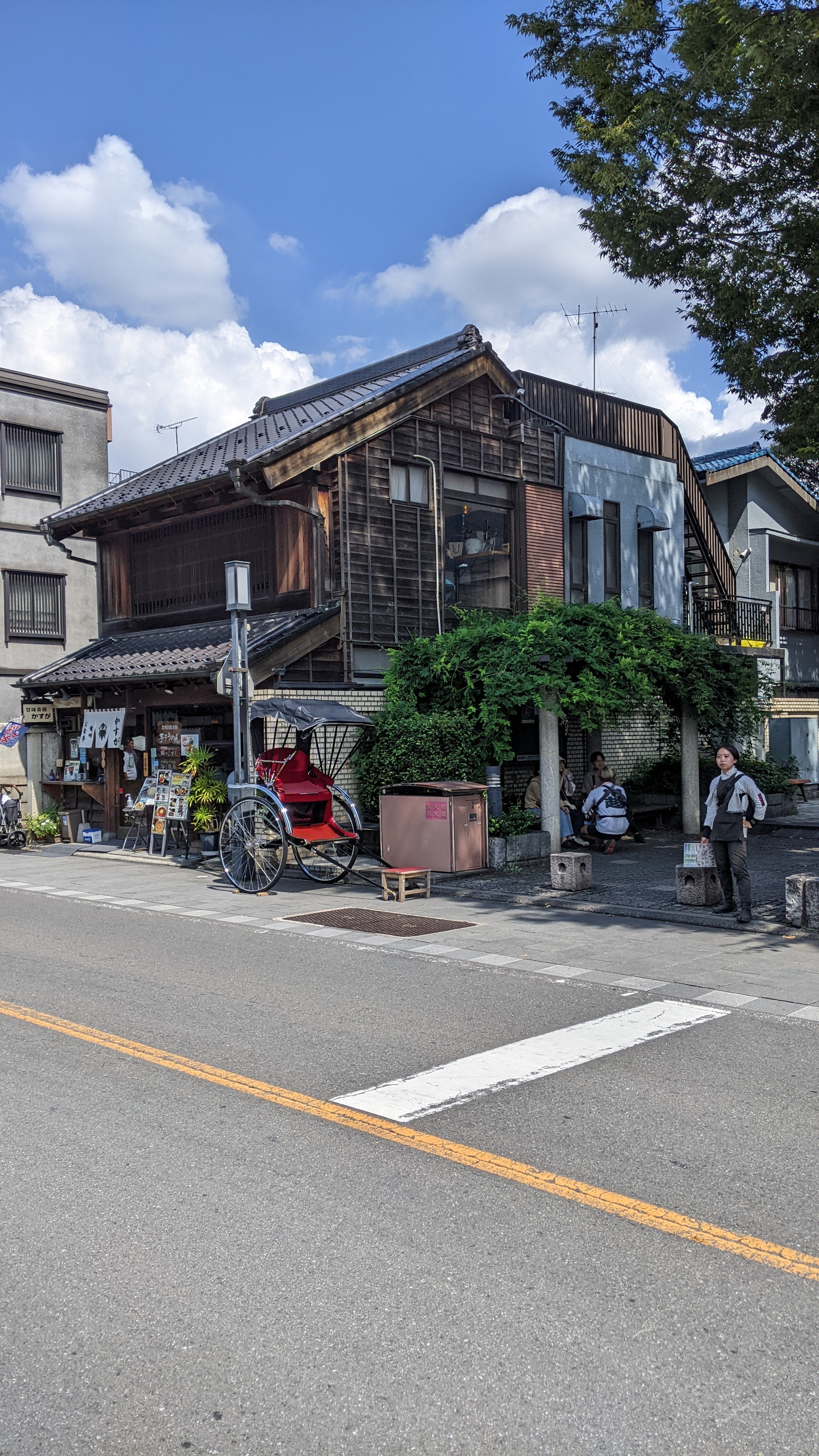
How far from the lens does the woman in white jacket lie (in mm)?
11156

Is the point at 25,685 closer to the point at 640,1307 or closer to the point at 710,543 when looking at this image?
the point at 710,543

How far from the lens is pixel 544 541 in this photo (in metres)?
22.3

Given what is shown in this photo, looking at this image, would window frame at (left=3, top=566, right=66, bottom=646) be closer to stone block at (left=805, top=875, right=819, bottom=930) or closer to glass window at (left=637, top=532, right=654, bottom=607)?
glass window at (left=637, top=532, right=654, bottom=607)

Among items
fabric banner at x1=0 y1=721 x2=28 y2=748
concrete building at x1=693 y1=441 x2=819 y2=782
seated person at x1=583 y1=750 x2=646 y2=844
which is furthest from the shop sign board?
concrete building at x1=693 y1=441 x2=819 y2=782

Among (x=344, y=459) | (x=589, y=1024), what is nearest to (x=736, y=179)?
(x=344, y=459)

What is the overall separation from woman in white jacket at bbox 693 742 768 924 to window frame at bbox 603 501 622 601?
12692 mm

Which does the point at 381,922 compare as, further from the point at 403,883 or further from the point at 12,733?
the point at 12,733

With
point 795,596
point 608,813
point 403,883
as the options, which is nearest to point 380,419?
point 608,813

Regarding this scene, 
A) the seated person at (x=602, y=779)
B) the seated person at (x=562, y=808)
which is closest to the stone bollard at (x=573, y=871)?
the seated person at (x=562, y=808)

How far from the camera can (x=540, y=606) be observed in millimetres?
16828

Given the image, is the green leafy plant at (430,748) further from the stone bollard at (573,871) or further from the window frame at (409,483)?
the window frame at (409,483)

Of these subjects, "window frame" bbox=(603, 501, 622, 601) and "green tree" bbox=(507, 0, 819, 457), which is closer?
"green tree" bbox=(507, 0, 819, 457)

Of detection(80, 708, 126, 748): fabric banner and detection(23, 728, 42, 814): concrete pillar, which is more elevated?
detection(80, 708, 126, 748): fabric banner

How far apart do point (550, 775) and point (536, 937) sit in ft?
19.6
